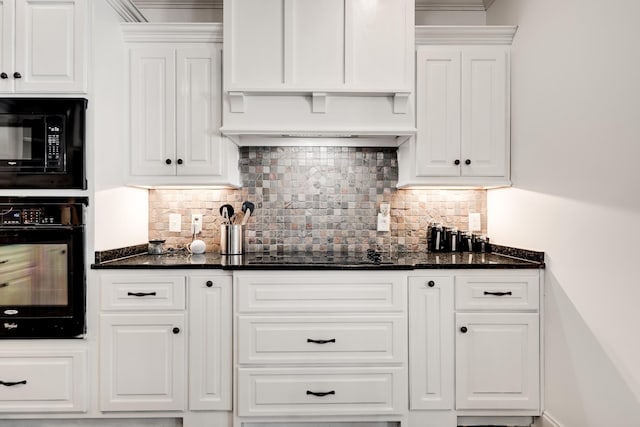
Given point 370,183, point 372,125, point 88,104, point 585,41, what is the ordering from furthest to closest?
point 370,183
point 372,125
point 88,104
point 585,41

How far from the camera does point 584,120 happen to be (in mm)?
1838

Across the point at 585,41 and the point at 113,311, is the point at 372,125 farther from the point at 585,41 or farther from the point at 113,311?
the point at 113,311

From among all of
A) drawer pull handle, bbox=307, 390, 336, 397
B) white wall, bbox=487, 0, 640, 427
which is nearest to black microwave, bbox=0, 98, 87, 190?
drawer pull handle, bbox=307, 390, 336, 397

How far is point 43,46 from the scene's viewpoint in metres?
2.08

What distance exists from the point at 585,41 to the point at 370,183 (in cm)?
144

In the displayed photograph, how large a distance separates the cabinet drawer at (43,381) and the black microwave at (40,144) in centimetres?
92

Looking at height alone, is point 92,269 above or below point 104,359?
above

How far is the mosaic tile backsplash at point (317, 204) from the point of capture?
9.11 ft

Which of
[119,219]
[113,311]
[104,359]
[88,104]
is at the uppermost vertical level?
[88,104]

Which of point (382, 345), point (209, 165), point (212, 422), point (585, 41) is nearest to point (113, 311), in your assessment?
point (212, 422)

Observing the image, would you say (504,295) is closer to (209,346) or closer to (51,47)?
(209,346)

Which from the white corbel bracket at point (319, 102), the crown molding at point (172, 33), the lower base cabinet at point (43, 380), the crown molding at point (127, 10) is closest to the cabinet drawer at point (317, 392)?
the lower base cabinet at point (43, 380)

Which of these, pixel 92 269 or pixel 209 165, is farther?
pixel 209 165

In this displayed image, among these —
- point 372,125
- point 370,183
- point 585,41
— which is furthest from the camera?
point 370,183
